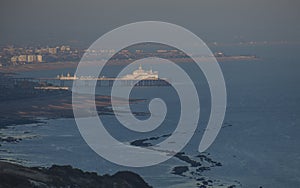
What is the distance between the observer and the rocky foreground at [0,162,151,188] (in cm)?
925

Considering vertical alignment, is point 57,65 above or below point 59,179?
below

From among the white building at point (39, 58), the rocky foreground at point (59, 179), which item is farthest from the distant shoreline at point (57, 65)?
the rocky foreground at point (59, 179)

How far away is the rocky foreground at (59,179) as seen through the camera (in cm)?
925

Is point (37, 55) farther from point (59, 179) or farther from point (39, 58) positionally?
point (59, 179)

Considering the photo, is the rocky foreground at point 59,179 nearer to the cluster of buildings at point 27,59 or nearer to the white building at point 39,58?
the cluster of buildings at point 27,59

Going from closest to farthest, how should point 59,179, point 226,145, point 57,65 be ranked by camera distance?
point 59,179 → point 226,145 → point 57,65

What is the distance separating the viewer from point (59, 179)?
978 cm

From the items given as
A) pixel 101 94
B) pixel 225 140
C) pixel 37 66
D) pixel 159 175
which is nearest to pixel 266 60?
pixel 37 66

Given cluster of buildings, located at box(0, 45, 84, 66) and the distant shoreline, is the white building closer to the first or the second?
cluster of buildings, located at box(0, 45, 84, 66)

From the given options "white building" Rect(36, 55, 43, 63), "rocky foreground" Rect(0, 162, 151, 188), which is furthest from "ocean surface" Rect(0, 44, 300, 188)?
"white building" Rect(36, 55, 43, 63)

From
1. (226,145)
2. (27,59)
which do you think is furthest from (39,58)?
(226,145)

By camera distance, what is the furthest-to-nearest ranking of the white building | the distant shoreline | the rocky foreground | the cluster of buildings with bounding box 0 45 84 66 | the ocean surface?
the white building < the cluster of buildings with bounding box 0 45 84 66 < the distant shoreline < the ocean surface < the rocky foreground

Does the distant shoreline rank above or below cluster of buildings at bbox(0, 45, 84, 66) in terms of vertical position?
below

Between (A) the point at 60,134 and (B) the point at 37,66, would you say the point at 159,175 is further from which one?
(B) the point at 37,66
